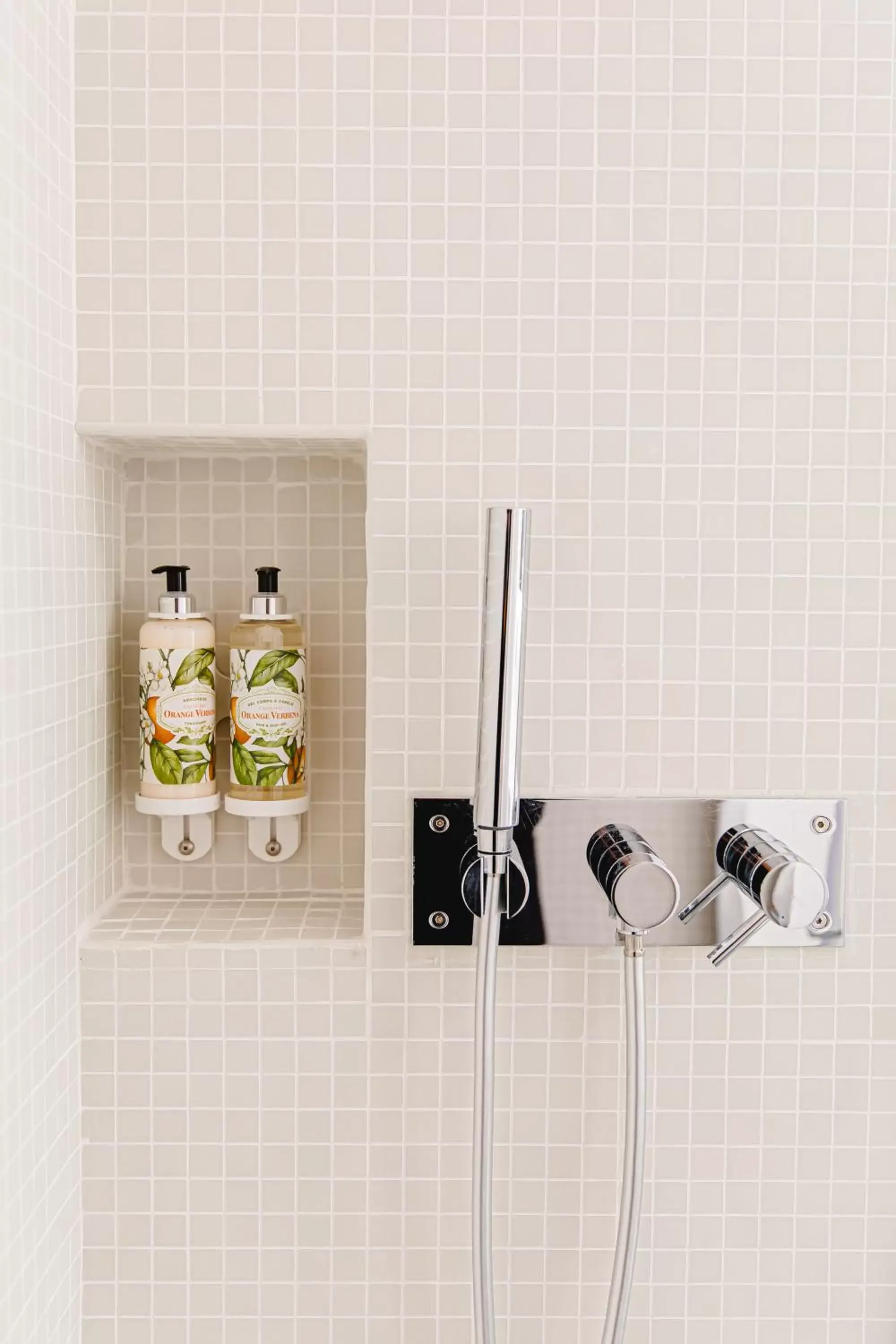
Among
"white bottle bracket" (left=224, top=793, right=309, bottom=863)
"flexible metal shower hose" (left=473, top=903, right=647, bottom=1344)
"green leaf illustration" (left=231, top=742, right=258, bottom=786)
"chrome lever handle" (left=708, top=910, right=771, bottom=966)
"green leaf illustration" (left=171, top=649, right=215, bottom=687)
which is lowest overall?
"flexible metal shower hose" (left=473, top=903, right=647, bottom=1344)

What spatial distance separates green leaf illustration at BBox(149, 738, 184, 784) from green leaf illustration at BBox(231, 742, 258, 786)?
1.8 inches

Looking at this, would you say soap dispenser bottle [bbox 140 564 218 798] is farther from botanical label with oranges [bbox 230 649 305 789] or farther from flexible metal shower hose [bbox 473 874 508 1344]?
flexible metal shower hose [bbox 473 874 508 1344]

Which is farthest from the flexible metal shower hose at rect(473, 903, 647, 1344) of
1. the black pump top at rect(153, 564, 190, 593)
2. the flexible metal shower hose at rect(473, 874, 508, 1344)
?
the black pump top at rect(153, 564, 190, 593)

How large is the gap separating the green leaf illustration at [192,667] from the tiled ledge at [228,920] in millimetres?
207

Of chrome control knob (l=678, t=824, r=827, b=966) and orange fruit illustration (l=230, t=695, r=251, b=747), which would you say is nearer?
chrome control knob (l=678, t=824, r=827, b=966)

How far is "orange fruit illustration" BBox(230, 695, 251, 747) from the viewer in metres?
0.98

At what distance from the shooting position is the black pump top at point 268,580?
98cm

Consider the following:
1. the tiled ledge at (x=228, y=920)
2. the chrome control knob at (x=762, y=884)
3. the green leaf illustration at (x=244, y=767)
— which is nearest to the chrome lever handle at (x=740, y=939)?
the chrome control knob at (x=762, y=884)

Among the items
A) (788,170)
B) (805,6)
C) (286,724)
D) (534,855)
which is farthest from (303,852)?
(805,6)

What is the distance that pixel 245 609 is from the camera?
104 cm

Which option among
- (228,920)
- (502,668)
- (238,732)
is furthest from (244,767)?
Result: (502,668)

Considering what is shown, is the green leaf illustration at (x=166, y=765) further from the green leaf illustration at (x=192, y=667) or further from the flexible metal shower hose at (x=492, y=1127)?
the flexible metal shower hose at (x=492, y=1127)

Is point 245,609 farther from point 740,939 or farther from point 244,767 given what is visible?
point 740,939

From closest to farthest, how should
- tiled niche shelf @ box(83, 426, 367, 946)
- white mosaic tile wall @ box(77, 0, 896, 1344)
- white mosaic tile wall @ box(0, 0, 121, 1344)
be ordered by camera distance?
white mosaic tile wall @ box(0, 0, 121, 1344), white mosaic tile wall @ box(77, 0, 896, 1344), tiled niche shelf @ box(83, 426, 367, 946)
